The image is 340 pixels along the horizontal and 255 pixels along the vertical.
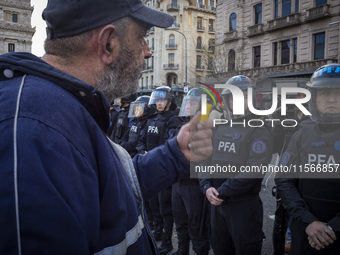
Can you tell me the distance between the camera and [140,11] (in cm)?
131

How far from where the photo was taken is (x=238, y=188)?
2.96 meters

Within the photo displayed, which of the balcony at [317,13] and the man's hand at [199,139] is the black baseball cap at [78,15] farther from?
the balcony at [317,13]

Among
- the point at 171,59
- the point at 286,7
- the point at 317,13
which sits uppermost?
the point at 171,59

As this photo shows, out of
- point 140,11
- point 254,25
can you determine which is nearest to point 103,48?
point 140,11

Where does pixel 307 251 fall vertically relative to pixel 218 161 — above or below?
below

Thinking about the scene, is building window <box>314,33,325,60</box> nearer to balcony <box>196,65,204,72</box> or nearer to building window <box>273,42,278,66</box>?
building window <box>273,42,278,66</box>

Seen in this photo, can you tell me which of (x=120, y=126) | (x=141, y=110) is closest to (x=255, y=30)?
(x=120, y=126)

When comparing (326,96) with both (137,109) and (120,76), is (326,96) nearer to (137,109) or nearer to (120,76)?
(120,76)

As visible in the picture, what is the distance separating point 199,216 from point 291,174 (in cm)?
161

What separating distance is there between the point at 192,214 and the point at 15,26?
199ft

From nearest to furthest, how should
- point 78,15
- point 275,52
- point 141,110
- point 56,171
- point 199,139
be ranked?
point 56,171 → point 78,15 → point 199,139 → point 141,110 → point 275,52

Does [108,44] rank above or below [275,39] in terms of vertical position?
below

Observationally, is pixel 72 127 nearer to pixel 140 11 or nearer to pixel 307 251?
pixel 140 11

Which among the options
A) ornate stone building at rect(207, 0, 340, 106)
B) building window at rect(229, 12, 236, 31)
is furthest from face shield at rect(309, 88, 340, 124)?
building window at rect(229, 12, 236, 31)
